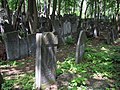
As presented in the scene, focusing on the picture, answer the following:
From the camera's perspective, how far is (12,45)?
9734 mm

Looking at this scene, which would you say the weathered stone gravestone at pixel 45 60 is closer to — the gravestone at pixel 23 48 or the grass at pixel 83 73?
the grass at pixel 83 73

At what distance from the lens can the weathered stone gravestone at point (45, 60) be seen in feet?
21.4

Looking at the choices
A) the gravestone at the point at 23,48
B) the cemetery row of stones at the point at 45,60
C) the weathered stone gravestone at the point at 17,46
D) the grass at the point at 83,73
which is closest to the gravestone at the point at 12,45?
the weathered stone gravestone at the point at 17,46

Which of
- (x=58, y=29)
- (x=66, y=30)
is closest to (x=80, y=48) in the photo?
(x=58, y=29)

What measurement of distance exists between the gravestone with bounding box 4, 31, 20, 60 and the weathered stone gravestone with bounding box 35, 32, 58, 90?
3.32 metres

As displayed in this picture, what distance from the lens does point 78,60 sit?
8977mm

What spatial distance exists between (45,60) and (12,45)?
3.48 meters

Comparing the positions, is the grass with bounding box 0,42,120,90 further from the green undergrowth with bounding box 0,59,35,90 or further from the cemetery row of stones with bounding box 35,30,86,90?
the cemetery row of stones with bounding box 35,30,86,90

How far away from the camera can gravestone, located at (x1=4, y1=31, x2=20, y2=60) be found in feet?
31.2

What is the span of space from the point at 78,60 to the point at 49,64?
7.89ft

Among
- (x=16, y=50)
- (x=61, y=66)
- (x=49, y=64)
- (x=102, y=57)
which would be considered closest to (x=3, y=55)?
(x=16, y=50)

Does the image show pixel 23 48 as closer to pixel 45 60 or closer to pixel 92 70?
pixel 92 70

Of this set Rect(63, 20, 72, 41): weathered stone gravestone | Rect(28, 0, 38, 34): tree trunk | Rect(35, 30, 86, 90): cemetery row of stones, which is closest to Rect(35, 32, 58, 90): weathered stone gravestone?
Rect(35, 30, 86, 90): cemetery row of stones

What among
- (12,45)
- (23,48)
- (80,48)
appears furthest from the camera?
(23,48)
